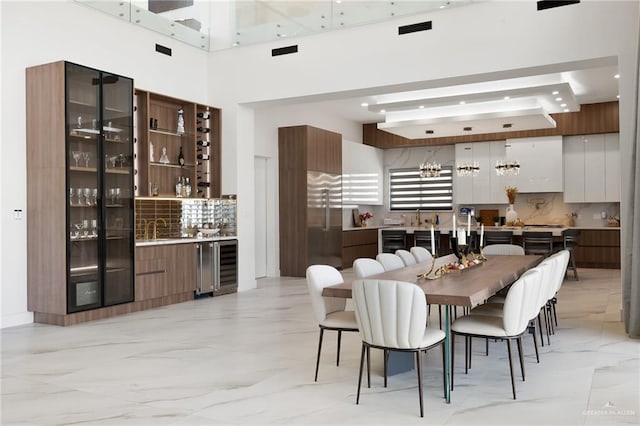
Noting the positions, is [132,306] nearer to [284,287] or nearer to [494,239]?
[284,287]

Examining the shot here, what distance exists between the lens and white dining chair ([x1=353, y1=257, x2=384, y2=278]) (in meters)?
4.89

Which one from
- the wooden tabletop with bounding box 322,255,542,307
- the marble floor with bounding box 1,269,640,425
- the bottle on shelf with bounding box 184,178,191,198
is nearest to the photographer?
the marble floor with bounding box 1,269,640,425

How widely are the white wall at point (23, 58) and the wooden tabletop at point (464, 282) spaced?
13.5ft

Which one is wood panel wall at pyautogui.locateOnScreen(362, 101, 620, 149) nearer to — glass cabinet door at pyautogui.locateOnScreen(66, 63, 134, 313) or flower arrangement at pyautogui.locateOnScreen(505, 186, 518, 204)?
flower arrangement at pyautogui.locateOnScreen(505, 186, 518, 204)

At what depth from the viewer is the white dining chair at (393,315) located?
340cm

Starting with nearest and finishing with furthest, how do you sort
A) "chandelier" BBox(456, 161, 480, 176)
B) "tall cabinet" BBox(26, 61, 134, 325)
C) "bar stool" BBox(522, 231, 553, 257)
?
"tall cabinet" BBox(26, 61, 134, 325) < "bar stool" BBox(522, 231, 553, 257) < "chandelier" BBox(456, 161, 480, 176)

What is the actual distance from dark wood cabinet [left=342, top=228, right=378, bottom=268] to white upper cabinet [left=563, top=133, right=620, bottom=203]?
4174 millimetres

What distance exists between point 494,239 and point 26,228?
7294 millimetres

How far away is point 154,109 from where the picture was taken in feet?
26.7

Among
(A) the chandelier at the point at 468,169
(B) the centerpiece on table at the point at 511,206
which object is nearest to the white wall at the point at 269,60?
(A) the chandelier at the point at 468,169

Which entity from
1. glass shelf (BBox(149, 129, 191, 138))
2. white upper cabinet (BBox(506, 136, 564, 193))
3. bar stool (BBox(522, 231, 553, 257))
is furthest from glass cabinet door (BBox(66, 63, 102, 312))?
white upper cabinet (BBox(506, 136, 564, 193))

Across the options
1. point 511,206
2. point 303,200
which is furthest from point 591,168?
point 303,200

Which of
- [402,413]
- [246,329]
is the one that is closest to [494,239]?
[246,329]

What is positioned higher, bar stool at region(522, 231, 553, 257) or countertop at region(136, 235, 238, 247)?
countertop at region(136, 235, 238, 247)
